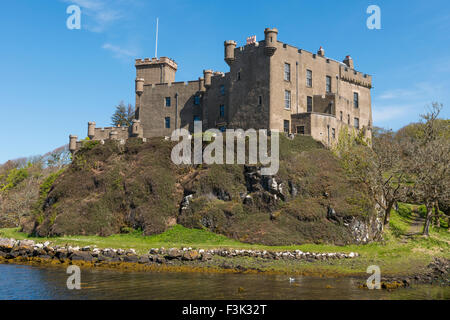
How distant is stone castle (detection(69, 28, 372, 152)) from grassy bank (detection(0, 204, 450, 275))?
1503 cm

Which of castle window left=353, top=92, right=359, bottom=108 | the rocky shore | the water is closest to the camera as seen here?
the water

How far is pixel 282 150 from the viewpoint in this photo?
42344 mm

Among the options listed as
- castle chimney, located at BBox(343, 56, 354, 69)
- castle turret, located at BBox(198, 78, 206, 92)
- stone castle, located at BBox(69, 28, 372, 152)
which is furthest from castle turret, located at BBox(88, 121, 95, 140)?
castle chimney, located at BBox(343, 56, 354, 69)

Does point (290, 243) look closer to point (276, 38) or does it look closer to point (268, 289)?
point (268, 289)

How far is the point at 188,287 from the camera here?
2206 cm

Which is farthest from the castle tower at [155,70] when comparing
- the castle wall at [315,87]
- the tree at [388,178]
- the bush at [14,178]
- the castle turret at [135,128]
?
the tree at [388,178]

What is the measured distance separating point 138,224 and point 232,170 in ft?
37.2

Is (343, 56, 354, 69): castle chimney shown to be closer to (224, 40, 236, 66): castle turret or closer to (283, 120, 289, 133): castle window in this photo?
(283, 120, 289, 133): castle window

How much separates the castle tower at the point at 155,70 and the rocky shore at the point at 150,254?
33658mm

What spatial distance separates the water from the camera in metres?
20.2

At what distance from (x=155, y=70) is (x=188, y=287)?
4587 centimetres

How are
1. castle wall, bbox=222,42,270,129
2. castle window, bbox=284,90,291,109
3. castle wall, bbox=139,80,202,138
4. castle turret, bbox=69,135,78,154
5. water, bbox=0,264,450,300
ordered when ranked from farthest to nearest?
castle wall, bbox=139,80,202,138, castle turret, bbox=69,135,78,154, castle window, bbox=284,90,291,109, castle wall, bbox=222,42,270,129, water, bbox=0,264,450,300

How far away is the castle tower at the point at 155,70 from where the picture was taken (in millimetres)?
61562

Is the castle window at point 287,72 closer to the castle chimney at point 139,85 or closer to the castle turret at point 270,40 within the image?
the castle turret at point 270,40
